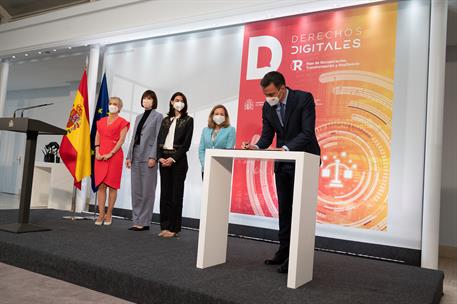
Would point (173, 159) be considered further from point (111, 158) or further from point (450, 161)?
point (450, 161)

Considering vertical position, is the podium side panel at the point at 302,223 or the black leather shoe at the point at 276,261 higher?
the podium side panel at the point at 302,223

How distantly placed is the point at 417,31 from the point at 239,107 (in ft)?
6.50

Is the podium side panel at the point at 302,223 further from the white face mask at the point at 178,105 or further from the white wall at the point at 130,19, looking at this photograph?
the white wall at the point at 130,19

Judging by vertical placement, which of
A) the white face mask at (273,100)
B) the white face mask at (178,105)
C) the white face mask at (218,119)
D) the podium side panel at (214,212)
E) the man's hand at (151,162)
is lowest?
the podium side panel at (214,212)

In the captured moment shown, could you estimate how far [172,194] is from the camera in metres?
3.64

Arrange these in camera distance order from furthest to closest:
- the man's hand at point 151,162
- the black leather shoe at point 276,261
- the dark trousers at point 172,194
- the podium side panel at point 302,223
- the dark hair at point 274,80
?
1. the man's hand at point 151,162
2. the dark trousers at point 172,194
3. the black leather shoe at point 276,261
4. the dark hair at point 274,80
5. the podium side panel at point 302,223

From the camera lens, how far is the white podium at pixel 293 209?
6.98 ft

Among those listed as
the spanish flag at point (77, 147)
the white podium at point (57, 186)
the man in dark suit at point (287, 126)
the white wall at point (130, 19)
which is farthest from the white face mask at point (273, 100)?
the white podium at point (57, 186)

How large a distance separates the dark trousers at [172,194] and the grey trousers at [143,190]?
0.96 ft

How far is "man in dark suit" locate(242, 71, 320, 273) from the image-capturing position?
243 cm

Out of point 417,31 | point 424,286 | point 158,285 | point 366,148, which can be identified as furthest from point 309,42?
point 158,285

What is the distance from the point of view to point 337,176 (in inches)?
152

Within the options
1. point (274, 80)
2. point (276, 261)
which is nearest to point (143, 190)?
point (276, 261)

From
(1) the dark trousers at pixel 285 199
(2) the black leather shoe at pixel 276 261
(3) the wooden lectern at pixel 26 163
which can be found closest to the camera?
(1) the dark trousers at pixel 285 199
